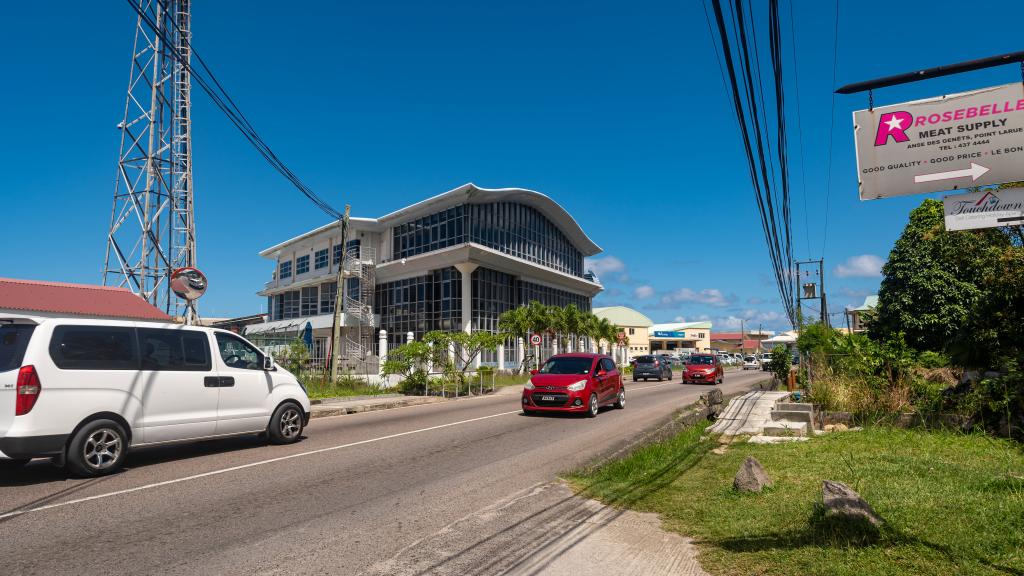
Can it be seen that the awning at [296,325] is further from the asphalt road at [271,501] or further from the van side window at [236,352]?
the asphalt road at [271,501]

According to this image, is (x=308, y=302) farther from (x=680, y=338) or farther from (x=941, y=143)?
(x=680, y=338)

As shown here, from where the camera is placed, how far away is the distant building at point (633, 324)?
10169 centimetres

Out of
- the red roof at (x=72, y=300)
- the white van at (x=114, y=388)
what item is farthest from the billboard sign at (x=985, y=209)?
the red roof at (x=72, y=300)

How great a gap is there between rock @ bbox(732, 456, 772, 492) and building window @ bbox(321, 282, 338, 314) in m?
48.1

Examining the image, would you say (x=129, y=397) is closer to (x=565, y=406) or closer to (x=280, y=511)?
(x=280, y=511)

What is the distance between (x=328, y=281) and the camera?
51844 mm

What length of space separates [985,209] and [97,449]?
1065 cm

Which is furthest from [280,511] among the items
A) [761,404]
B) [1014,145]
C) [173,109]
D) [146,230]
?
[173,109]

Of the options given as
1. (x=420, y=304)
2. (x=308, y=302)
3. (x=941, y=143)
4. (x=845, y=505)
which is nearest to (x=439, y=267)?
(x=420, y=304)

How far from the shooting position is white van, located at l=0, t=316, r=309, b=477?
279 inches

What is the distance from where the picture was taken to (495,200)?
43406mm

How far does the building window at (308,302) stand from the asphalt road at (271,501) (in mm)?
45173

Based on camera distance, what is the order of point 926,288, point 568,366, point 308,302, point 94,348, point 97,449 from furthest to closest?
point 308,302 < point 926,288 < point 568,366 < point 94,348 < point 97,449

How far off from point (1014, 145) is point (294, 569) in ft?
26.1
